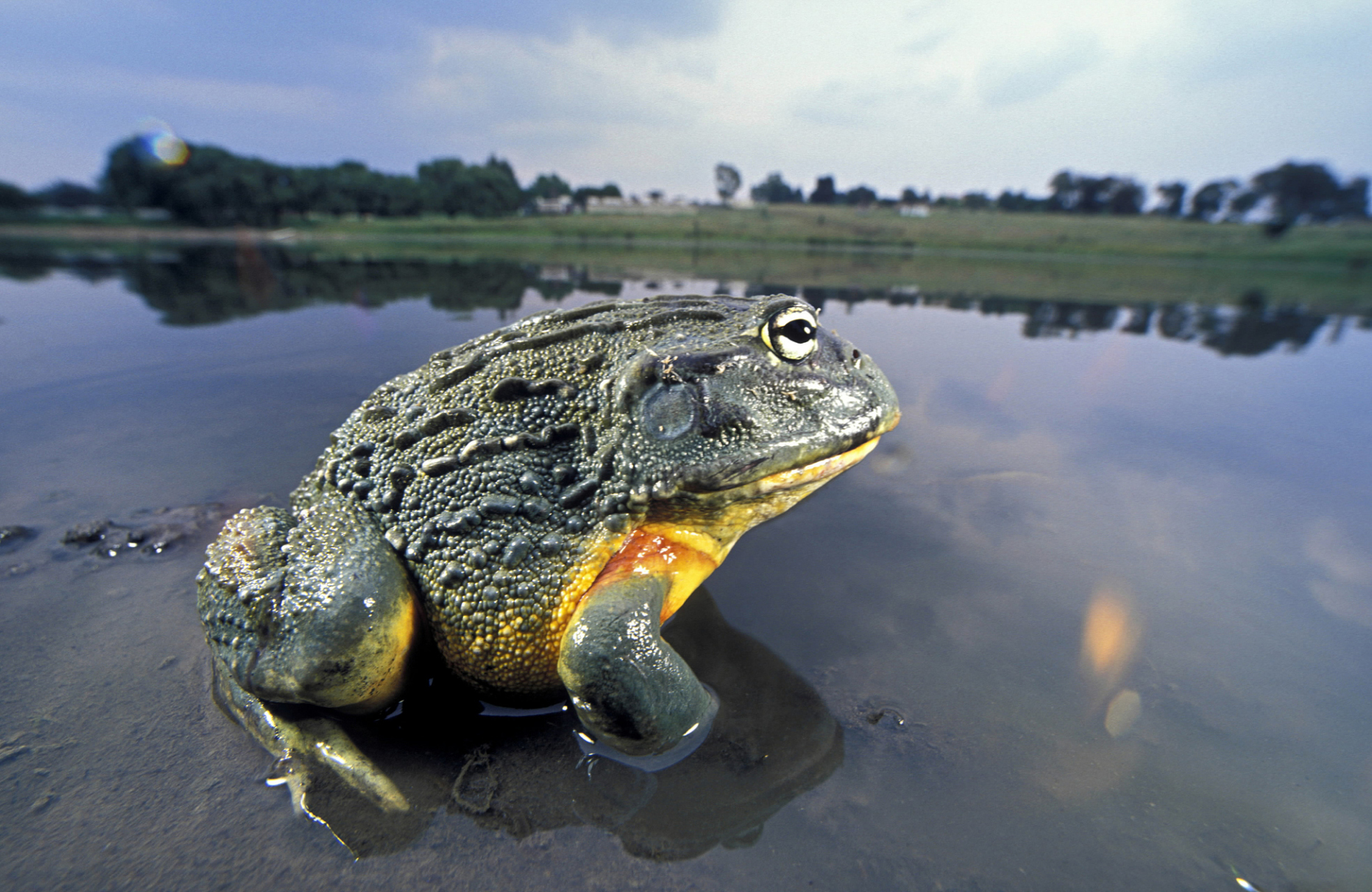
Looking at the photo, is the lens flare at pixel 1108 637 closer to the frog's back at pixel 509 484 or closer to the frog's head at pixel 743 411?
the frog's head at pixel 743 411

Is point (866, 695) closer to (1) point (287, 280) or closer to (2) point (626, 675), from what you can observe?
(2) point (626, 675)

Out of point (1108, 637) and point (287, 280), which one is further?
point (287, 280)

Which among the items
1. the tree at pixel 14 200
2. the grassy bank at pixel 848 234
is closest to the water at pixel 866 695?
the grassy bank at pixel 848 234

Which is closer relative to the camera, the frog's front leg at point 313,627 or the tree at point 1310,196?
the frog's front leg at point 313,627

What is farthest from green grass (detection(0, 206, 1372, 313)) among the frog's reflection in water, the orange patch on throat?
the frog's reflection in water

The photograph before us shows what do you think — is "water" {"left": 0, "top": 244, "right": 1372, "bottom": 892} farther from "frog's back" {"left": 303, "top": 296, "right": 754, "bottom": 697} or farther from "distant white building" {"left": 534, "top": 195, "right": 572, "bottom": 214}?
"distant white building" {"left": 534, "top": 195, "right": 572, "bottom": 214}

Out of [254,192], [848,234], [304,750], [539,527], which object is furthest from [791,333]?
[254,192]
